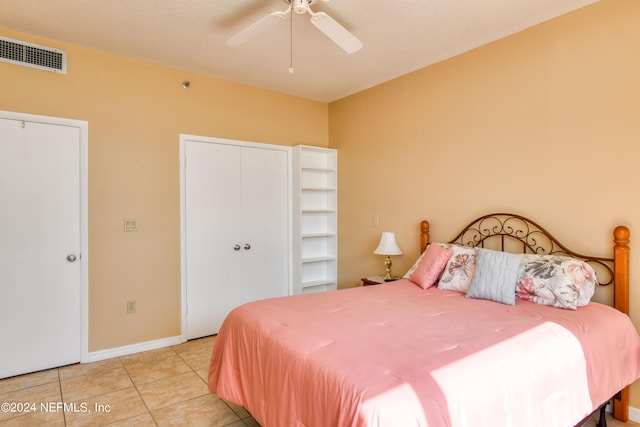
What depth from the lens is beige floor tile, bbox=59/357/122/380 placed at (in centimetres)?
284

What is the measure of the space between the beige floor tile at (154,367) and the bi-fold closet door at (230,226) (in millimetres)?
447

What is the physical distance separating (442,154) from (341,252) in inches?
70.3

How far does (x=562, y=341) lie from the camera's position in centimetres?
166

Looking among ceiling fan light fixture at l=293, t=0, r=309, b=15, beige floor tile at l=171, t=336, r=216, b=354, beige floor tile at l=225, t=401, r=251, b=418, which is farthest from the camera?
beige floor tile at l=171, t=336, r=216, b=354

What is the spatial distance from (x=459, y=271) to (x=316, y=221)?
2228 mm

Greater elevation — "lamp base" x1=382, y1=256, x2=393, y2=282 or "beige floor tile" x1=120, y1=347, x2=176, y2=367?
"lamp base" x1=382, y1=256, x2=393, y2=282

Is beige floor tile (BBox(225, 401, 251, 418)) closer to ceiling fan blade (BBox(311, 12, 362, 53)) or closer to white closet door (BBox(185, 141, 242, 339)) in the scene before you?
white closet door (BBox(185, 141, 242, 339))

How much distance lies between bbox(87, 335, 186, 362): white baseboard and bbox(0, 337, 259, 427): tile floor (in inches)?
2.8

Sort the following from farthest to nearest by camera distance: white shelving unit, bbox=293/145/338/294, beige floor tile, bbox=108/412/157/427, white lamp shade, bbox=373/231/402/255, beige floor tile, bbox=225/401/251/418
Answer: white shelving unit, bbox=293/145/338/294
white lamp shade, bbox=373/231/402/255
beige floor tile, bbox=225/401/251/418
beige floor tile, bbox=108/412/157/427

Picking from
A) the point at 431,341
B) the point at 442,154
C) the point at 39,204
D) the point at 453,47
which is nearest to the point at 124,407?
the point at 39,204

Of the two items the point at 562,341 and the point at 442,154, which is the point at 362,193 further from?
the point at 562,341

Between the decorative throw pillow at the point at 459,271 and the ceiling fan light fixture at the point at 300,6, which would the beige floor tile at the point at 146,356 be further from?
the ceiling fan light fixture at the point at 300,6

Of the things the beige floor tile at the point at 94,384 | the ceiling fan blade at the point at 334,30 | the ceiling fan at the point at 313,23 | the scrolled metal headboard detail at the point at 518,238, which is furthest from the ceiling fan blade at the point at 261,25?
the beige floor tile at the point at 94,384

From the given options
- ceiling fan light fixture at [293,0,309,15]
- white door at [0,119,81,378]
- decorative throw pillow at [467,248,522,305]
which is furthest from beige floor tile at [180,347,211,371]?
ceiling fan light fixture at [293,0,309,15]
